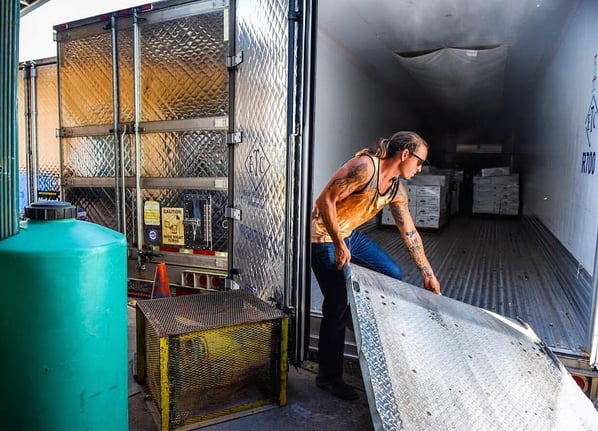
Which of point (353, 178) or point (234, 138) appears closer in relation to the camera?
point (353, 178)

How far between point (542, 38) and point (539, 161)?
3181 millimetres

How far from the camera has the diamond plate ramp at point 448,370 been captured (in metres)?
1.97

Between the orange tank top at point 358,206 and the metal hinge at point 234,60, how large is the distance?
150 centimetres

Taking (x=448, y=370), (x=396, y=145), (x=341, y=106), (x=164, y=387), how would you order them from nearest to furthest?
(x=448, y=370) → (x=164, y=387) → (x=396, y=145) → (x=341, y=106)

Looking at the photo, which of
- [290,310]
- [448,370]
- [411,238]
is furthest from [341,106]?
[448,370]

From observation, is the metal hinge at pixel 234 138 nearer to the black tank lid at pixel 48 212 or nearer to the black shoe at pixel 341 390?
the black tank lid at pixel 48 212

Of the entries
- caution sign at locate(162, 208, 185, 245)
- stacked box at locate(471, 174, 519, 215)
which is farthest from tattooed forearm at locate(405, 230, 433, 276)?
stacked box at locate(471, 174, 519, 215)

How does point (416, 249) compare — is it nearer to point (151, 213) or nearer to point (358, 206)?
point (358, 206)

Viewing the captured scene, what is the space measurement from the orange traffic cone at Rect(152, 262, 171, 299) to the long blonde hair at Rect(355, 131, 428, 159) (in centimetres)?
233

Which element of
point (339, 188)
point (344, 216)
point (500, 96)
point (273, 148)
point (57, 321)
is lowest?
point (57, 321)

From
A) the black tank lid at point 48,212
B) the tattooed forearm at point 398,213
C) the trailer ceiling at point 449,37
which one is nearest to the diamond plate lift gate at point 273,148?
the tattooed forearm at point 398,213

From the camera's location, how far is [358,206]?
3016mm

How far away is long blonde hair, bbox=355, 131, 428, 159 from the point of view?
2934 mm

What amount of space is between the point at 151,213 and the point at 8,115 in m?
2.67
